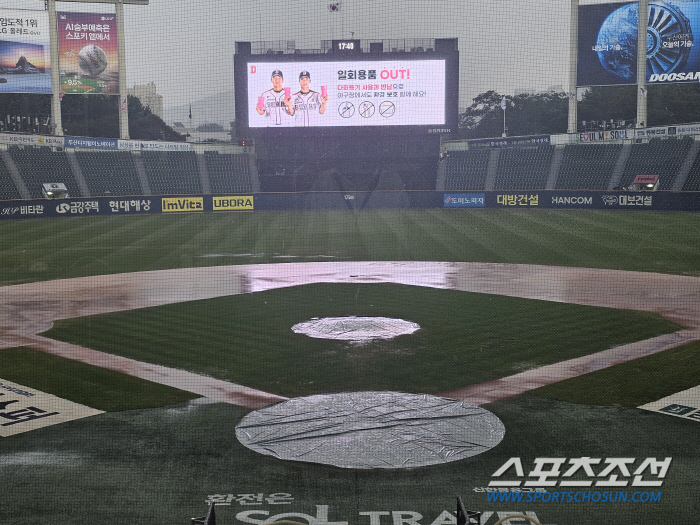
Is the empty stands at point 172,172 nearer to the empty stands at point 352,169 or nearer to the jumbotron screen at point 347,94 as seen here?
the empty stands at point 352,169

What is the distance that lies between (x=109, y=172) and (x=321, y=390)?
41.2 metres

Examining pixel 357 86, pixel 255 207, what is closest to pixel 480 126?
pixel 357 86

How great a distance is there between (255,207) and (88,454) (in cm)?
3782

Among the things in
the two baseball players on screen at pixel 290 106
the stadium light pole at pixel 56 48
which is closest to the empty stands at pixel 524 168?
the two baseball players on screen at pixel 290 106

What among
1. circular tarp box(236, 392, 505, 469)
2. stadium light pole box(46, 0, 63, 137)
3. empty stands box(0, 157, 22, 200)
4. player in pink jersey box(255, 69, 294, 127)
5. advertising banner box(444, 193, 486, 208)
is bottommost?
circular tarp box(236, 392, 505, 469)

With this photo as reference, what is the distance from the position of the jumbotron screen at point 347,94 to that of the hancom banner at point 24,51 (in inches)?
449

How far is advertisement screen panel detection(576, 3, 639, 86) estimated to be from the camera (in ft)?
135

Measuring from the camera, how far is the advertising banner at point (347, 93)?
43812mm

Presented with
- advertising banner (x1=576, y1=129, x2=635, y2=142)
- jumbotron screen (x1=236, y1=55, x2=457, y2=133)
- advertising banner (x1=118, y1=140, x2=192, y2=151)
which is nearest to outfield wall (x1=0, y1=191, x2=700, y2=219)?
→ jumbotron screen (x1=236, y1=55, x2=457, y2=133)

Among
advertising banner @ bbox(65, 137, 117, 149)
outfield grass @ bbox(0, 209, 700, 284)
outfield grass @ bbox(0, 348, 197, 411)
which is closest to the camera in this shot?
outfield grass @ bbox(0, 348, 197, 411)

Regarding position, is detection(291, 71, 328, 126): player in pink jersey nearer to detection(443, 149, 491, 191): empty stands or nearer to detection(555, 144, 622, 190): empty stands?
detection(443, 149, 491, 191): empty stands

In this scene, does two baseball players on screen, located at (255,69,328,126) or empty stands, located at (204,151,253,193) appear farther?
empty stands, located at (204,151,253,193)

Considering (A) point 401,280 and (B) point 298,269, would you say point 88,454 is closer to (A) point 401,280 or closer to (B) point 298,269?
(A) point 401,280

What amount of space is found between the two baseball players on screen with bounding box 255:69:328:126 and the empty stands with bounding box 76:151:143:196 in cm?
999
